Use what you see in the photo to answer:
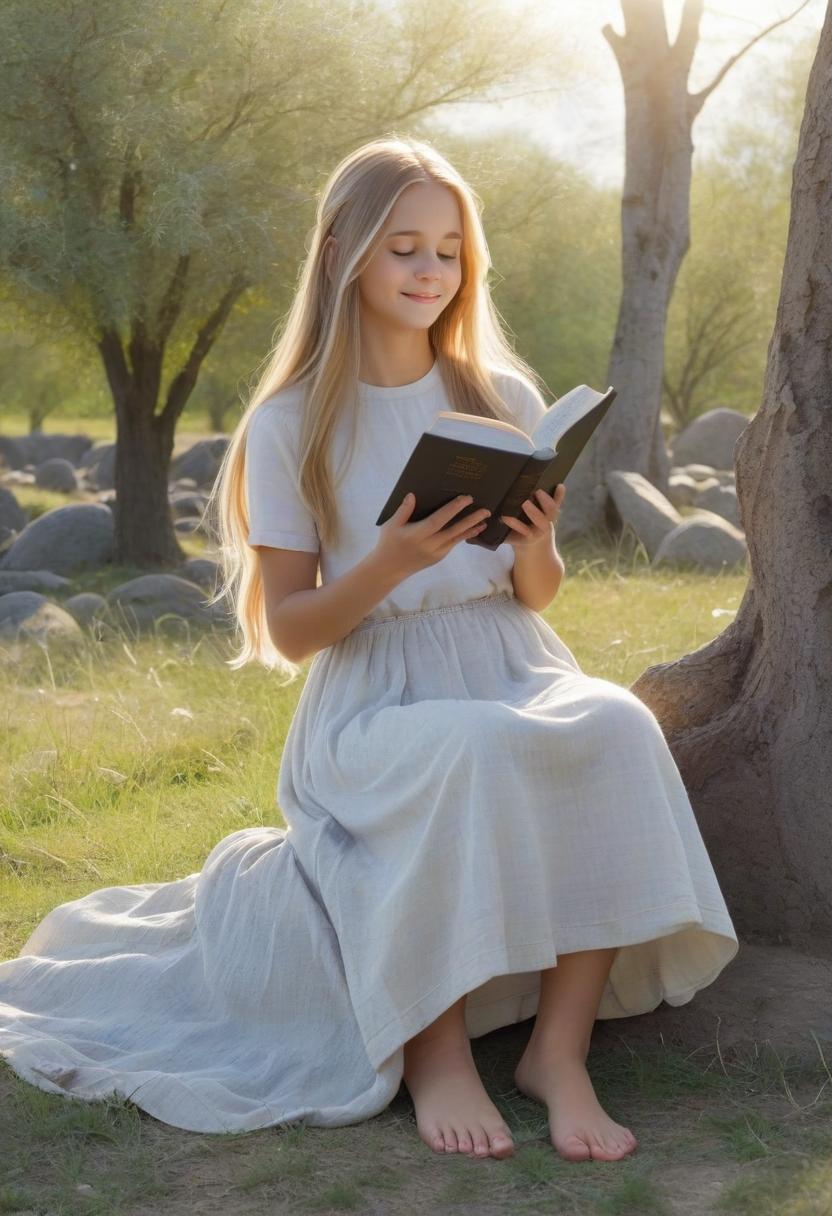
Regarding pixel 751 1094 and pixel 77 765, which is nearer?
pixel 751 1094

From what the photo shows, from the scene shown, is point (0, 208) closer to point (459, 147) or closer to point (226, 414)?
point (459, 147)

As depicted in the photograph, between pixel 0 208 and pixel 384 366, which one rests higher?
pixel 0 208

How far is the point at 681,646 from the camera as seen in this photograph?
23.1ft

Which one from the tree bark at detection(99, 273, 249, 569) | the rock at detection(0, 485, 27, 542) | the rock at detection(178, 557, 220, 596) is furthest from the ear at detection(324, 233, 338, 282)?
the rock at detection(0, 485, 27, 542)

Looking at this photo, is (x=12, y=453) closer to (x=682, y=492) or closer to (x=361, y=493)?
(x=682, y=492)

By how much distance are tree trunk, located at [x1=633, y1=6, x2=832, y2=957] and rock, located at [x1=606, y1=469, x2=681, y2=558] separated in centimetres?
867

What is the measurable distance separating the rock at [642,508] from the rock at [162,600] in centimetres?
379

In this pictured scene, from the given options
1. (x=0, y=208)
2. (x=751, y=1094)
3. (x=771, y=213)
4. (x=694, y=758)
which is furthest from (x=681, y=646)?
(x=771, y=213)

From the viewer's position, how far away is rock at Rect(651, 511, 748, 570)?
1109cm

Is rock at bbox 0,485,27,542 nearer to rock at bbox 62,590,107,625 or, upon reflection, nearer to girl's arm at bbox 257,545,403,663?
rock at bbox 62,590,107,625

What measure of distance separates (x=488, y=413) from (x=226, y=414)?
120ft

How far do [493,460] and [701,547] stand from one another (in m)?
8.74

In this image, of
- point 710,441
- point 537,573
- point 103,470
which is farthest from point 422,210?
point 103,470

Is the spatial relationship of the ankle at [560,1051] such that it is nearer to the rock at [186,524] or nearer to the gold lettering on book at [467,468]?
the gold lettering on book at [467,468]
